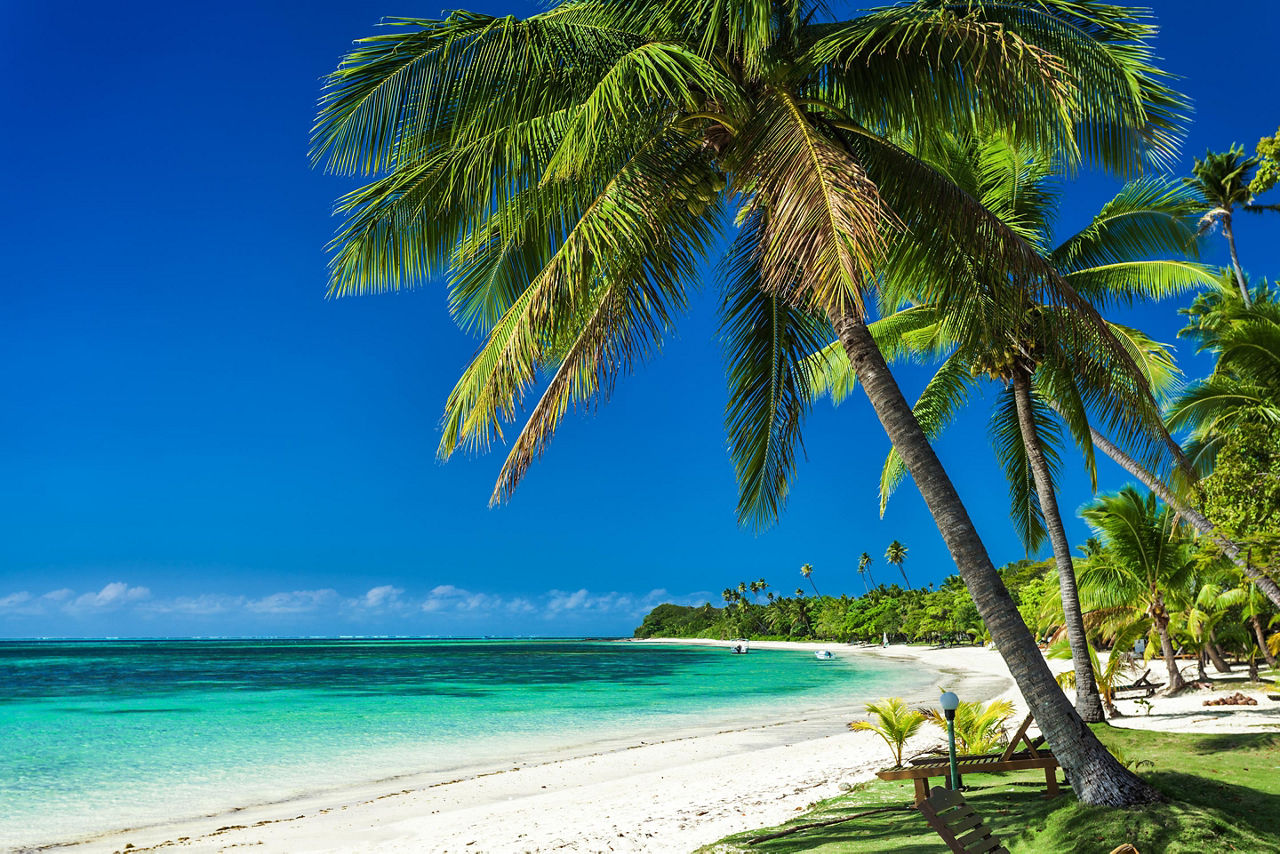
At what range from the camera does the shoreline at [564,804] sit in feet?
27.6

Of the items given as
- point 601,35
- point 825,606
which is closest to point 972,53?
point 601,35

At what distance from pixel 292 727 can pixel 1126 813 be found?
75.3ft

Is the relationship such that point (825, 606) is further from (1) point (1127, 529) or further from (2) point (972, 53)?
(2) point (972, 53)

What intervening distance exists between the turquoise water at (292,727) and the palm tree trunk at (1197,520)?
12.6 m

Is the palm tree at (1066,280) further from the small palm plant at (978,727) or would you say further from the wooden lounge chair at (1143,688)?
the wooden lounge chair at (1143,688)

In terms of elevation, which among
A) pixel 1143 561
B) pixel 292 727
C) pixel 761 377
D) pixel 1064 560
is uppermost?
pixel 761 377

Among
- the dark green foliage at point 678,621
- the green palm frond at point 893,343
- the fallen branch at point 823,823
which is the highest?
the green palm frond at point 893,343

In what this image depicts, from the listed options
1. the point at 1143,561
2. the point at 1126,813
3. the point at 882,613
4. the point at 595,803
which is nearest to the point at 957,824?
the point at 1126,813

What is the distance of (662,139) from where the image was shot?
6363 millimetres

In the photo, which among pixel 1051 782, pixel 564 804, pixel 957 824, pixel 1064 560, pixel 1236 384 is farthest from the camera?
pixel 1064 560

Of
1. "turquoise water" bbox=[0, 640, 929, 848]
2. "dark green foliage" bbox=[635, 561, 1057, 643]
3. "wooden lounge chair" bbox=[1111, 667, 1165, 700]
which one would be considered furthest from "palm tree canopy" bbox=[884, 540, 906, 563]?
"wooden lounge chair" bbox=[1111, 667, 1165, 700]

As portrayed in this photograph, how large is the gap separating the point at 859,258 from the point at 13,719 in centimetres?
3307

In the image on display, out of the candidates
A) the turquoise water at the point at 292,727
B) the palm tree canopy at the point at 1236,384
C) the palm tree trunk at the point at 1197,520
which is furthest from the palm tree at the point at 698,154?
the turquoise water at the point at 292,727

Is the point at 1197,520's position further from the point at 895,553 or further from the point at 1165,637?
the point at 895,553
